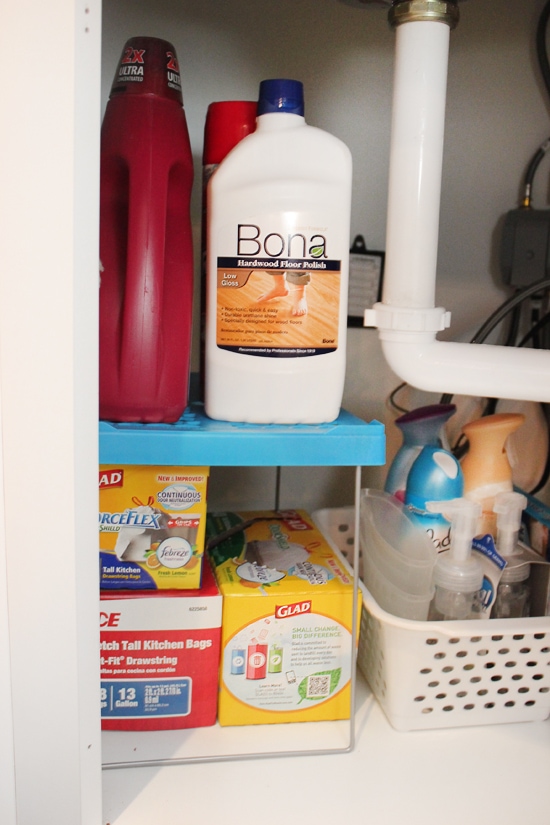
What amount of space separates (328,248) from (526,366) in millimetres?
237

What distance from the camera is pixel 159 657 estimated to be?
759mm

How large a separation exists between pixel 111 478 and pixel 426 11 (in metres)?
0.54

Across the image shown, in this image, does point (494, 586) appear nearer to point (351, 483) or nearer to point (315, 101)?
point (351, 483)

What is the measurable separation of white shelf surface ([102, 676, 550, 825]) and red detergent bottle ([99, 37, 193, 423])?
0.34 metres

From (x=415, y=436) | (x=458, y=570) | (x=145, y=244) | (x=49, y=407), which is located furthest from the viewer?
(x=415, y=436)

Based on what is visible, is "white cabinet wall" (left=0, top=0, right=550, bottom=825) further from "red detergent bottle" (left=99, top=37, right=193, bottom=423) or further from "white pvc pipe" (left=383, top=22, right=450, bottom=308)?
"white pvc pipe" (left=383, top=22, right=450, bottom=308)

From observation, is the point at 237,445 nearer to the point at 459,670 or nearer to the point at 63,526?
the point at 63,526

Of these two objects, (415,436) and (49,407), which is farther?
(415,436)

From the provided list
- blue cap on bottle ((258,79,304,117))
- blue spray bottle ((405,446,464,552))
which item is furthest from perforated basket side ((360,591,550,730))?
blue cap on bottle ((258,79,304,117))

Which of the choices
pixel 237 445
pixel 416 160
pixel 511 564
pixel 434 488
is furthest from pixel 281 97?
pixel 511 564

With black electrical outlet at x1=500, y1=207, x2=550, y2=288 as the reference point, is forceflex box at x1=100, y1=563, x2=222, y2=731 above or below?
below

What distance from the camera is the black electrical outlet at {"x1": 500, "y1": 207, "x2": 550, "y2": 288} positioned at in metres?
1.07

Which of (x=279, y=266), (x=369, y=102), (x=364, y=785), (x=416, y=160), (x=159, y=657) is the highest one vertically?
(x=369, y=102)

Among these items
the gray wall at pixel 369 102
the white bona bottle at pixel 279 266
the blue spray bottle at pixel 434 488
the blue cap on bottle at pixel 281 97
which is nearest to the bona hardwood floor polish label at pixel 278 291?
the white bona bottle at pixel 279 266
